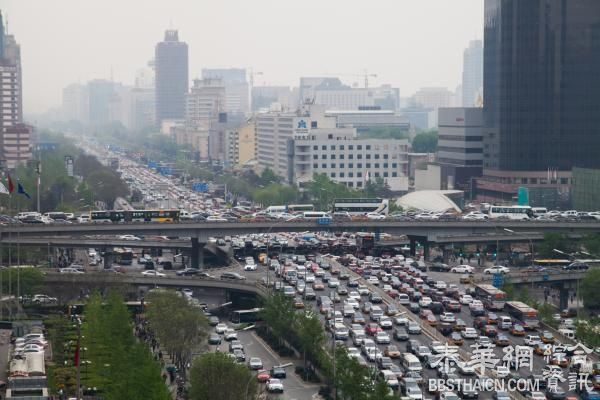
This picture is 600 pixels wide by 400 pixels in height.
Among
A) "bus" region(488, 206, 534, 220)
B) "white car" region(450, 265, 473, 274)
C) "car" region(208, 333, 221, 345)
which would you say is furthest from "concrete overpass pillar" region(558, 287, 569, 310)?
"bus" region(488, 206, 534, 220)

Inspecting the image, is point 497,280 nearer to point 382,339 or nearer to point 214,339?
point 382,339

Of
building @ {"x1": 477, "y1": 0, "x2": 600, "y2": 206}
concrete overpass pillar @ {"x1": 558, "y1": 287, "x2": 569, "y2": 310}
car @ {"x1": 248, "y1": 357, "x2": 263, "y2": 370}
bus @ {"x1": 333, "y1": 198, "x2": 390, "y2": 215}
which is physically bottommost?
concrete overpass pillar @ {"x1": 558, "y1": 287, "x2": 569, "y2": 310}

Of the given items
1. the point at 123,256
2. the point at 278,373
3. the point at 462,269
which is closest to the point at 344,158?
the point at 123,256

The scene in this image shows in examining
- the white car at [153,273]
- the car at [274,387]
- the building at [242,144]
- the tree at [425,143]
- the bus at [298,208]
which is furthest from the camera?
the tree at [425,143]

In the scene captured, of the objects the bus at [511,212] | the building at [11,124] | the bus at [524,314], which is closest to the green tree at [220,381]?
the bus at [524,314]

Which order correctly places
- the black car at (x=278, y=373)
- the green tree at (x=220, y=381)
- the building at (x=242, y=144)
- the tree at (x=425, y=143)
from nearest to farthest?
the green tree at (x=220, y=381) < the black car at (x=278, y=373) < the building at (x=242, y=144) < the tree at (x=425, y=143)

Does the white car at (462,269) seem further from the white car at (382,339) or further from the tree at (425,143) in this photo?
the tree at (425,143)

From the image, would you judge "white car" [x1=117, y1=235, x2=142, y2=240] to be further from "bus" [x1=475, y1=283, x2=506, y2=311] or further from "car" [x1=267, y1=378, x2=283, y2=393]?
"car" [x1=267, y1=378, x2=283, y2=393]
